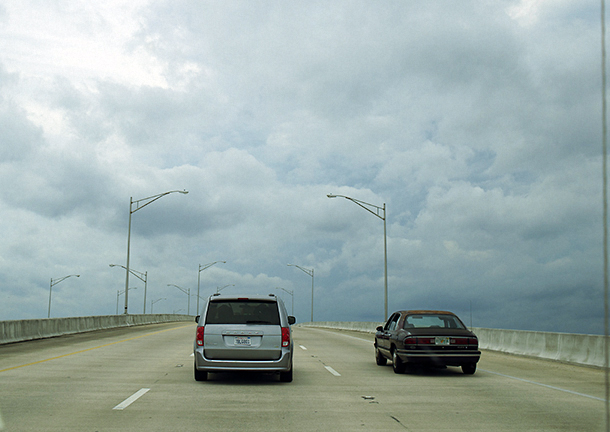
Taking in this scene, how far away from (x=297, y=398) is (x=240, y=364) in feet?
5.62

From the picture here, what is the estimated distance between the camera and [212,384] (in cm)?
1205

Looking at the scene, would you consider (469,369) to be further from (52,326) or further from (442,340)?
(52,326)

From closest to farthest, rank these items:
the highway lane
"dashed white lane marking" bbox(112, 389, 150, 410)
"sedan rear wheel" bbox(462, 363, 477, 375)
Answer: the highway lane → "dashed white lane marking" bbox(112, 389, 150, 410) → "sedan rear wheel" bbox(462, 363, 477, 375)

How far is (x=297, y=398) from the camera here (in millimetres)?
10445

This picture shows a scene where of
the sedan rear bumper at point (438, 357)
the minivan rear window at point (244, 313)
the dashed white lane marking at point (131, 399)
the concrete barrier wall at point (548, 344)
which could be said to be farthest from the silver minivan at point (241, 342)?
the concrete barrier wall at point (548, 344)

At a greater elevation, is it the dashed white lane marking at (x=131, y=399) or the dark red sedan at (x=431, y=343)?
the dark red sedan at (x=431, y=343)

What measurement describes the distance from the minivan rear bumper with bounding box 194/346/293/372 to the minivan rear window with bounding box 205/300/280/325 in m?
0.63

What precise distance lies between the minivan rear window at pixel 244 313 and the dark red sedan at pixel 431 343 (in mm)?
3344

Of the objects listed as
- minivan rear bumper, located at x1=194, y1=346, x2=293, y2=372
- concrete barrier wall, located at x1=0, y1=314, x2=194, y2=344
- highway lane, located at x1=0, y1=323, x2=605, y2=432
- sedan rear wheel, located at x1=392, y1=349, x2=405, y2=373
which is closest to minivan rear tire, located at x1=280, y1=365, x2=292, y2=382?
highway lane, located at x1=0, y1=323, x2=605, y2=432

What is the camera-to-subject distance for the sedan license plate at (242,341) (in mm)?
11805

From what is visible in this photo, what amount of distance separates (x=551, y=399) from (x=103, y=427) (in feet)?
24.0

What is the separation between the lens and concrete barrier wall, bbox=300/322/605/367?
55.8 ft

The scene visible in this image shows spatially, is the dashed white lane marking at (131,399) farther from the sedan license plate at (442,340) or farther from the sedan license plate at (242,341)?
the sedan license plate at (442,340)

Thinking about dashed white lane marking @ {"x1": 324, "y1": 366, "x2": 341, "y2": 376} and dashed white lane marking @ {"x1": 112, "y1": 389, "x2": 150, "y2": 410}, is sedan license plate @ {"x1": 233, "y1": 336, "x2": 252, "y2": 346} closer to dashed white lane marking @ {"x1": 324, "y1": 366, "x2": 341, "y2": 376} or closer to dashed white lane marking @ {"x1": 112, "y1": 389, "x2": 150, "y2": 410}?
dashed white lane marking @ {"x1": 112, "y1": 389, "x2": 150, "y2": 410}
